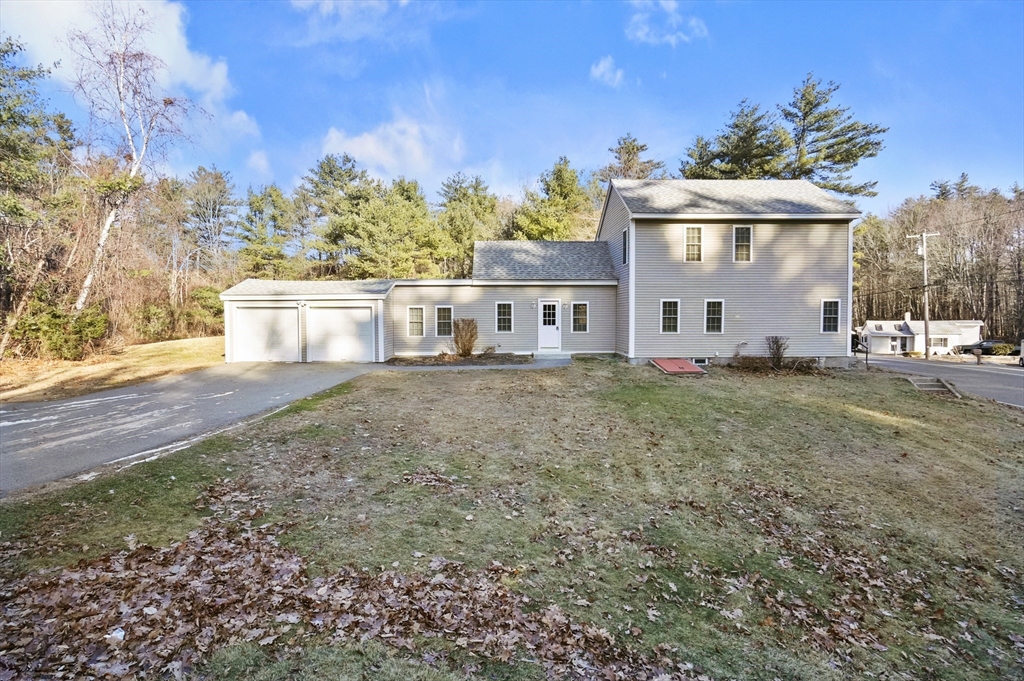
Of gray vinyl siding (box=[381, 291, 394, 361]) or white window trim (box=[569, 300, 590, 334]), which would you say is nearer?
gray vinyl siding (box=[381, 291, 394, 361])

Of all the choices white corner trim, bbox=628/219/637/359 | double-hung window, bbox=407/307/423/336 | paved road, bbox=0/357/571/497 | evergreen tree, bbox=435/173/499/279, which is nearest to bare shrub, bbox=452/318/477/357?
double-hung window, bbox=407/307/423/336

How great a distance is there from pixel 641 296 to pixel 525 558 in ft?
40.4

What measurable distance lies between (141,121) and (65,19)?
349 centimetres

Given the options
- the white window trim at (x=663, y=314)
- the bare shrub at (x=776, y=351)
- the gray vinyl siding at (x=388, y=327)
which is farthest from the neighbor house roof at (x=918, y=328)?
the gray vinyl siding at (x=388, y=327)

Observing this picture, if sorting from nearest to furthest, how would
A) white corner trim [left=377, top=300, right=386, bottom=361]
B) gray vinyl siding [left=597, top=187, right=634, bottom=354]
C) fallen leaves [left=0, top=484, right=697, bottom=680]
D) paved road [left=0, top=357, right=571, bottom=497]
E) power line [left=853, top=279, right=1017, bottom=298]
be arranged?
fallen leaves [left=0, top=484, right=697, bottom=680] → paved road [left=0, top=357, right=571, bottom=497] → gray vinyl siding [left=597, top=187, right=634, bottom=354] → white corner trim [left=377, top=300, right=386, bottom=361] → power line [left=853, top=279, right=1017, bottom=298]

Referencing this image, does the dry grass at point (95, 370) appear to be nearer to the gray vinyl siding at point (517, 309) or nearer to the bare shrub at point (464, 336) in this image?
the gray vinyl siding at point (517, 309)

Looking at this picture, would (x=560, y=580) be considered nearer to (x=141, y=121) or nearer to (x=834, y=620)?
(x=834, y=620)

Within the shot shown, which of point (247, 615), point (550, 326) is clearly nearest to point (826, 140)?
point (550, 326)

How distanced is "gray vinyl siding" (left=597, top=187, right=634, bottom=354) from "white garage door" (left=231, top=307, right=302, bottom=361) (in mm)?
12059

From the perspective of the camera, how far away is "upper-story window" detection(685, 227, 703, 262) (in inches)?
600

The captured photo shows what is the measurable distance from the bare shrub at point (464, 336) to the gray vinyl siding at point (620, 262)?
18.0ft

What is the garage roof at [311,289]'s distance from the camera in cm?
1594

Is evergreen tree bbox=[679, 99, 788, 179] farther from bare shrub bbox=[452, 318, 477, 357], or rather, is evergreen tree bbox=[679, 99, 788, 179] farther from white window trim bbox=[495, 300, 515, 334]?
bare shrub bbox=[452, 318, 477, 357]

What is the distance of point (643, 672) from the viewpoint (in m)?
2.95
